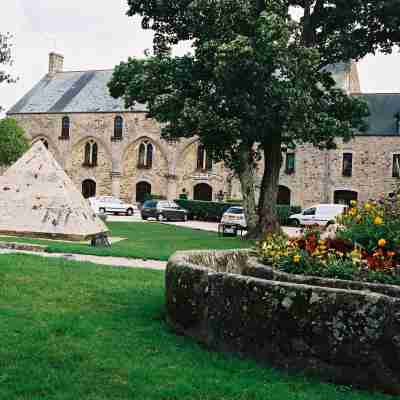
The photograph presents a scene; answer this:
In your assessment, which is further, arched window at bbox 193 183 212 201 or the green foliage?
arched window at bbox 193 183 212 201

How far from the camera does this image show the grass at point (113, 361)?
151 inches

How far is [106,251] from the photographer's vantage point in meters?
13.1

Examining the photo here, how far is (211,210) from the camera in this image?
130 feet

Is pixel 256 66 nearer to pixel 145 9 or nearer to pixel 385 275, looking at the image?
pixel 145 9

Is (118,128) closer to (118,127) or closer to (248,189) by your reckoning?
(118,127)

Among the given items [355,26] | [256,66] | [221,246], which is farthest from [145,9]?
[221,246]

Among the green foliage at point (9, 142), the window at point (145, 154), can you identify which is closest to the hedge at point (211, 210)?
the window at point (145, 154)

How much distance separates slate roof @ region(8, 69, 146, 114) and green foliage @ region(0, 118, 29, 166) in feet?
20.6

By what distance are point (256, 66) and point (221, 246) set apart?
5.83 metres

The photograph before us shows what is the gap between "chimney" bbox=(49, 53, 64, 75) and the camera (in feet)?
180

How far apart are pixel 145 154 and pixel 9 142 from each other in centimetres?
1115

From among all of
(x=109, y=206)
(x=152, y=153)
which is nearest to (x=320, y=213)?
(x=109, y=206)

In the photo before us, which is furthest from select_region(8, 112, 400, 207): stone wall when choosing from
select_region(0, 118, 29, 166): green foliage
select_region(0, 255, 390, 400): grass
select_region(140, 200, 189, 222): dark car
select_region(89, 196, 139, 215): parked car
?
select_region(0, 255, 390, 400): grass

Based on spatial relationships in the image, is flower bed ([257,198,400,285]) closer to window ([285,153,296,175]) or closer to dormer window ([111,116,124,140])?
window ([285,153,296,175])
